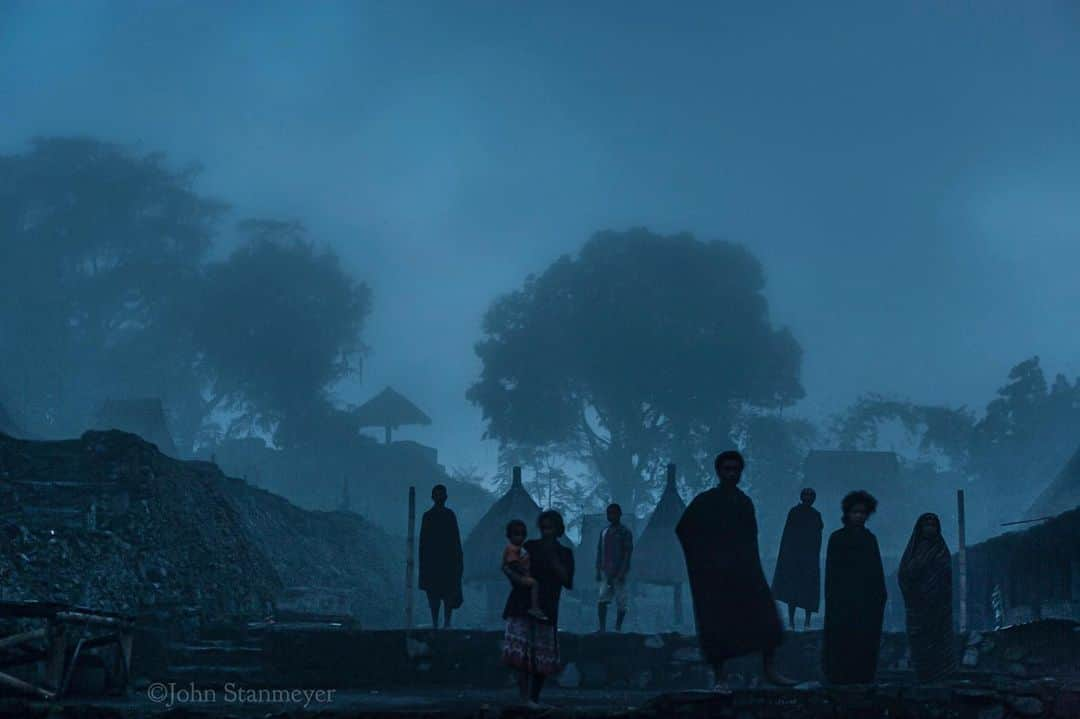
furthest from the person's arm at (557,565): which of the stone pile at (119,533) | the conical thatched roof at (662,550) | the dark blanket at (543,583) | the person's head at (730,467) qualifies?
the conical thatched roof at (662,550)

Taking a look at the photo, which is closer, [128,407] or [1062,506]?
[1062,506]

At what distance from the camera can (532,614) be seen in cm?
947

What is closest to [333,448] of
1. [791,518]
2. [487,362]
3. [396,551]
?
[487,362]

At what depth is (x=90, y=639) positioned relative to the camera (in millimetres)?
11727

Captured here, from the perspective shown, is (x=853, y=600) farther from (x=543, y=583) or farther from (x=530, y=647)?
(x=530, y=647)

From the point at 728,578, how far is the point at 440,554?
5.81m

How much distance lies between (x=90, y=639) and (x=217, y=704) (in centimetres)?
231

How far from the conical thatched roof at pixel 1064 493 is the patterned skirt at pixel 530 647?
105 feet

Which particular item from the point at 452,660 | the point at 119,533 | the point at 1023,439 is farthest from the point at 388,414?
the point at 452,660

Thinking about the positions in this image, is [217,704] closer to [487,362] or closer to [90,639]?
[90,639]

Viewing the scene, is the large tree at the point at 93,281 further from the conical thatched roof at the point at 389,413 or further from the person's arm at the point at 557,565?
the person's arm at the point at 557,565

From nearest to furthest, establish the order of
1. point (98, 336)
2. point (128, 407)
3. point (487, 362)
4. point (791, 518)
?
point (791, 518) < point (128, 407) < point (487, 362) < point (98, 336)

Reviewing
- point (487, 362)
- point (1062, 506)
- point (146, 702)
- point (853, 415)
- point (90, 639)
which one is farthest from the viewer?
point (853, 415)

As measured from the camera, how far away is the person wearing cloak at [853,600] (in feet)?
34.3
